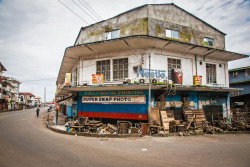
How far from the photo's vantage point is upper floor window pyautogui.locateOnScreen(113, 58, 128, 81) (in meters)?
14.5

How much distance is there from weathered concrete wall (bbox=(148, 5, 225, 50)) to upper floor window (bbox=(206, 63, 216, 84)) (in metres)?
2.80

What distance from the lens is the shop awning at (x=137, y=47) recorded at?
42.9 feet

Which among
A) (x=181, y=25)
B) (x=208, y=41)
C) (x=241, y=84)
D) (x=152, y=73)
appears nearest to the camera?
(x=152, y=73)

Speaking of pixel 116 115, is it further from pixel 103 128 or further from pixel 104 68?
pixel 104 68

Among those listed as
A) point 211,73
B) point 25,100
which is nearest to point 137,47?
point 211,73

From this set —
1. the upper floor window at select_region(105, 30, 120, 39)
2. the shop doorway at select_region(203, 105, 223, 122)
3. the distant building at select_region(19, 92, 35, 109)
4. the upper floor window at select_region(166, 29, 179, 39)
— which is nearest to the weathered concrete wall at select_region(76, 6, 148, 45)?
the upper floor window at select_region(105, 30, 120, 39)

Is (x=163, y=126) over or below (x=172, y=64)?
below

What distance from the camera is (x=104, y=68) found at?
50.4 feet

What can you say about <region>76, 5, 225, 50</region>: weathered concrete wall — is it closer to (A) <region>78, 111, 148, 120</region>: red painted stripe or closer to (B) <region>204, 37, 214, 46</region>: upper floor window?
(B) <region>204, 37, 214, 46</region>: upper floor window

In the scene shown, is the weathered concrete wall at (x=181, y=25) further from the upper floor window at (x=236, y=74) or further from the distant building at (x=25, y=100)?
the distant building at (x=25, y=100)

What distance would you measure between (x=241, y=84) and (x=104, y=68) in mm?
24952

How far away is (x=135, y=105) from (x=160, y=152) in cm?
650

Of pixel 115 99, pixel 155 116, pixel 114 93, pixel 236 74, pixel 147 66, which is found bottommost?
pixel 155 116

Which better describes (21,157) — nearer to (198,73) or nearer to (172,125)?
(172,125)
